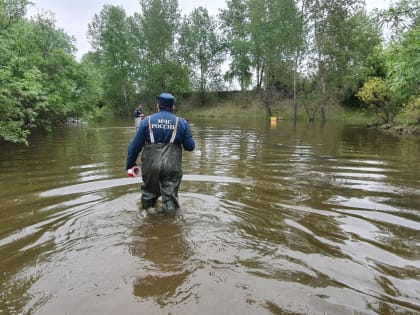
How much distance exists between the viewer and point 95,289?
3178 mm

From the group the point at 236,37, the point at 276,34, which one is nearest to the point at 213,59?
the point at 236,37

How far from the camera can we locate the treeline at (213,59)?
1125 cm

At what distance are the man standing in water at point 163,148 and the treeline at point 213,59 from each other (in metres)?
6.16

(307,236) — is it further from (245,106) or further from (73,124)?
(245,106)

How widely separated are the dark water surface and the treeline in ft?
14.1

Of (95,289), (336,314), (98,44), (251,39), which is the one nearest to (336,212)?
(336,314)

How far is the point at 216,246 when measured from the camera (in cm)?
418

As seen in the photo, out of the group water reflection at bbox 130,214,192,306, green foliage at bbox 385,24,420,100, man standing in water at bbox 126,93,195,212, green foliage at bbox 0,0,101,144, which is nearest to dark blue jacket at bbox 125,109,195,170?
man standing in water at bbox 126,93,195,212

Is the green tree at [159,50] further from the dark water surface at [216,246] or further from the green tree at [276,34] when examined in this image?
the dark water surface at [216,246]

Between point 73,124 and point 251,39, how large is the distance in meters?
21.9

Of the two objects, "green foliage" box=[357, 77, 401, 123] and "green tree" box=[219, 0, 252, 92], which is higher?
"green tree" box=[219, 0, 252, 92]

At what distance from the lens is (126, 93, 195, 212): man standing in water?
5.10 m

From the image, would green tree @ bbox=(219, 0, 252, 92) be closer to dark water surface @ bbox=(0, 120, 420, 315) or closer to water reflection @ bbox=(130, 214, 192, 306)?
dark water surface @ bbox=(0, 120, 420, 315)

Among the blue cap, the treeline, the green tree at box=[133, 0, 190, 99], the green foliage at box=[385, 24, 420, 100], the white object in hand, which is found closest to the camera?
the blue cap
